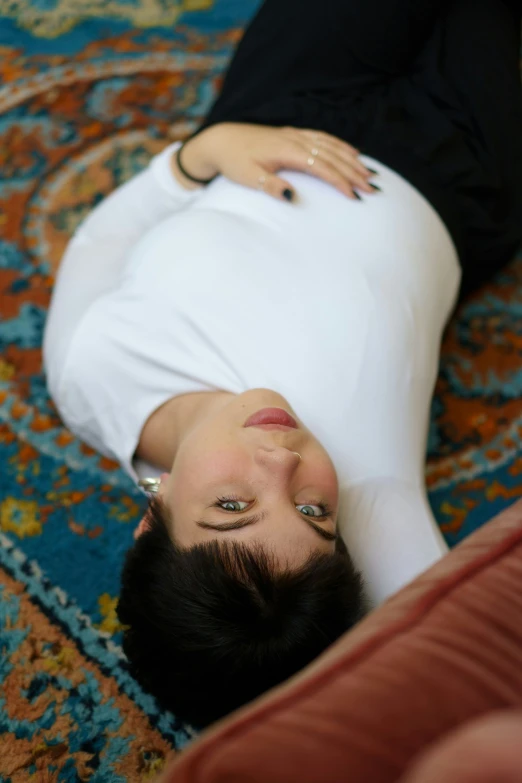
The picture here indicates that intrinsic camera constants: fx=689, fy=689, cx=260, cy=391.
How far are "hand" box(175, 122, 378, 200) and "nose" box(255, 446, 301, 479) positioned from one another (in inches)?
18.8

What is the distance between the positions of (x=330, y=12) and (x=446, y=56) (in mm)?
233

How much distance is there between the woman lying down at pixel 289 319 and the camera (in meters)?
0.78

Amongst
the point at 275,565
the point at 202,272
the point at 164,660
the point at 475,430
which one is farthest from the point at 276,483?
the point at 475,430

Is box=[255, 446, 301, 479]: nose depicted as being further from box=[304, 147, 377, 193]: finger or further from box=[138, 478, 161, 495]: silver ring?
box=[304, 147, 377, 193]: finger

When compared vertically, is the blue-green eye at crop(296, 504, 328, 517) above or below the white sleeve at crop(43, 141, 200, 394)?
below

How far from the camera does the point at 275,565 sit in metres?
0.76

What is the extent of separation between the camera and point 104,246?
3.98 ft

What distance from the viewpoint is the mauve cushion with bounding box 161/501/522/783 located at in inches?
15.1

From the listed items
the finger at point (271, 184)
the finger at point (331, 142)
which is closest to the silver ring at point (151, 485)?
the finger at point (271, 184)

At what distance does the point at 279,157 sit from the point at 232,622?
73 cm

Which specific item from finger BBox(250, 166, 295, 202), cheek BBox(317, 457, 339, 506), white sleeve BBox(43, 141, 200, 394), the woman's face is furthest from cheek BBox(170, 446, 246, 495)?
finger BBox(250, 166, 295, 202)

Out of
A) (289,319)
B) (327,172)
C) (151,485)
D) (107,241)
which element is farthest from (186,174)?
(151,485)

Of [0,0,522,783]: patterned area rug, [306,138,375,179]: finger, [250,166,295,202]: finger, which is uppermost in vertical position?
[306,138,375,179]: finger

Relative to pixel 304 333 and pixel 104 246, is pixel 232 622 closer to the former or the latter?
pixel 304 333
